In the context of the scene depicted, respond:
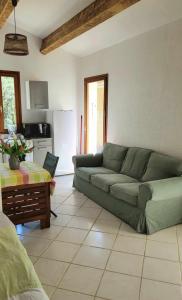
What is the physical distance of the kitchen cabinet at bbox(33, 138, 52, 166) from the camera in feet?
17.0

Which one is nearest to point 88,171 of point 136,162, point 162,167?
point 136,162

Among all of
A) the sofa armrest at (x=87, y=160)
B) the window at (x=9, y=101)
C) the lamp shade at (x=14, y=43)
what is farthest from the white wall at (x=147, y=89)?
the lamp shade at (x=14, y=43)

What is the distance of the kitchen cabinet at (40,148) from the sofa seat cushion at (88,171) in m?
1.17

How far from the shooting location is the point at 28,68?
17.3ft

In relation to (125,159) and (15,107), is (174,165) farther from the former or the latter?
(15,107)

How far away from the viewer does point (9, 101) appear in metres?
5.20

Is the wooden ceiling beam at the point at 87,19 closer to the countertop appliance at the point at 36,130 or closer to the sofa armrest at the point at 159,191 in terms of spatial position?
the countertop appliance at the point at 36,130

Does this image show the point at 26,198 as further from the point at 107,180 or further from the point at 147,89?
the point at 147,89

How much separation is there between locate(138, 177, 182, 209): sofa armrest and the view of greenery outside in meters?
3.46

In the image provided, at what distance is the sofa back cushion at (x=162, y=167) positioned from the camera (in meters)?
3.27

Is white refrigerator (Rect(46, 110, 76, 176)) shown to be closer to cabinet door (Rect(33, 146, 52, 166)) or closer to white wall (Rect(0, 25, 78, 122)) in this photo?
cabinet door (Rect(33, 146, 52, 166))

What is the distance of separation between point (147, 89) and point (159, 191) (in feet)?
6.11

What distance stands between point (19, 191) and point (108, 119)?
2.67 m

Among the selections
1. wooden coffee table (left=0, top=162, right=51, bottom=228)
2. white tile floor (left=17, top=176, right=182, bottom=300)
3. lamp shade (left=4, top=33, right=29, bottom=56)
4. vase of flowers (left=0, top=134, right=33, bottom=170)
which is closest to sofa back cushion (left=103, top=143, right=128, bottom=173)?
white tile floor (left=17, top=176, right=182, bottom=300)
